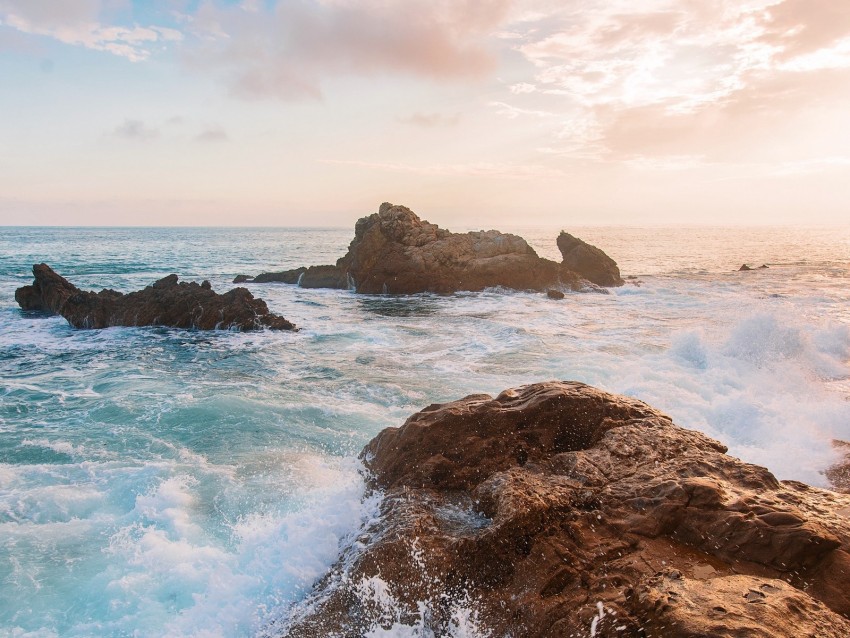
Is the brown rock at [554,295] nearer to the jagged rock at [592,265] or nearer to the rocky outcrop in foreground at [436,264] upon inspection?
the rocky outcrop in foreground at [436,264]

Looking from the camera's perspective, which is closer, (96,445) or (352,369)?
(96,445)

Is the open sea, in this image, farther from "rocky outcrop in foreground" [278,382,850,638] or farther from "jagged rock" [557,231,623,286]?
"jagged rock" [557,231,623,286]

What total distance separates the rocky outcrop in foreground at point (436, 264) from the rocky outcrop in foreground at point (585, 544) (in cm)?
2351

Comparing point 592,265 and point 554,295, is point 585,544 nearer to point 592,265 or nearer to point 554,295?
point 554,295

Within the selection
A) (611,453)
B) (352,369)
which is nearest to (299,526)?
(611,453)

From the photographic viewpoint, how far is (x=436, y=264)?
29.2 meters

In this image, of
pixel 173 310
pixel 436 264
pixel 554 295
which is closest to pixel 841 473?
pixel 173 310

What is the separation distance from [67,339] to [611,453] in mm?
18106

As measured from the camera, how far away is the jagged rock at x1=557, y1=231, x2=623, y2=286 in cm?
3141

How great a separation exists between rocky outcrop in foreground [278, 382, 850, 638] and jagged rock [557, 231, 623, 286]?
2767cm

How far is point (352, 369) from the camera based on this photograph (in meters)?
13.2

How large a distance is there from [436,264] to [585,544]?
2582 centimetres

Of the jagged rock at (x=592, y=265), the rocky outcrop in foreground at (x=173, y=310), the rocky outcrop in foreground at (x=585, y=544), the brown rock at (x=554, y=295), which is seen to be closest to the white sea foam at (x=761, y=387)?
the rocky outcrop in foreground at (x=585, y=544)

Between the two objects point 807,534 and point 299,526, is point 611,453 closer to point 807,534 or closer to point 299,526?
point 807,534
